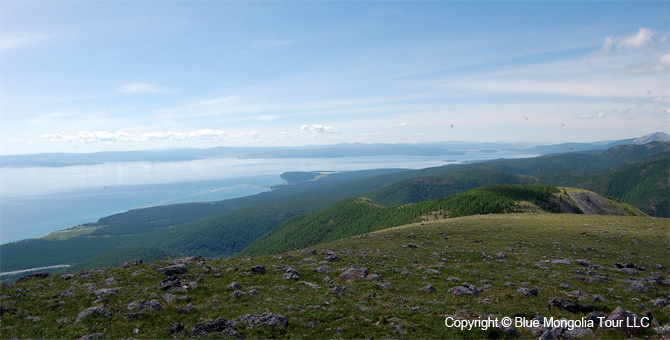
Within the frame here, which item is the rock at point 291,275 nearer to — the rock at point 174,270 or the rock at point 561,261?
the rock at point 174,270

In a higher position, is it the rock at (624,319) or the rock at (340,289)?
the rock at (624,319)

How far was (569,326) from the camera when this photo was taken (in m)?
14.0

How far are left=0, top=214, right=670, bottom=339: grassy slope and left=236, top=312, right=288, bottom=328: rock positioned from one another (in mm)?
398

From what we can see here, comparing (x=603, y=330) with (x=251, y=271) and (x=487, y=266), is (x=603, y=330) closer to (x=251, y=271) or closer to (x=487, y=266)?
(x=487, y=266)

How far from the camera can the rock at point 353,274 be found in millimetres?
23080

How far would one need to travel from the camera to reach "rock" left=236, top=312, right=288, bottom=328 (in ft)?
48.6

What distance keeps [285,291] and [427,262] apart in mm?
15277

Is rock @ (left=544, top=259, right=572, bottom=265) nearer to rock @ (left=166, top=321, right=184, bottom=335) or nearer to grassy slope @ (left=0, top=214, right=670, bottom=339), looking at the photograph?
grassy slope @ (left=0, top=214, right=670, bottom=339)

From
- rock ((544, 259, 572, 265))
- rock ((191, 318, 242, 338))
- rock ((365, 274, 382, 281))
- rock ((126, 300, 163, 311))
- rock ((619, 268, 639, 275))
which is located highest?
rock ((126, 300, 163, 311))

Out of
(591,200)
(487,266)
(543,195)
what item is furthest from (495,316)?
(591,200)

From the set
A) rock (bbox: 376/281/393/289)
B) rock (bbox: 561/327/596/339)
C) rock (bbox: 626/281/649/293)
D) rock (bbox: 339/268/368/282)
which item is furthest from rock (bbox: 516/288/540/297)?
rock (bbox: 339/268/368/282)

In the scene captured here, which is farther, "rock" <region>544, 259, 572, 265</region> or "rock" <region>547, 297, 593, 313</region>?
"rock" <region>544, 259, 572, 265</region>

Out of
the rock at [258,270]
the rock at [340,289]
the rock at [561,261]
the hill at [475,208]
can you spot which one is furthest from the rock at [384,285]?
the hill at [475,208]

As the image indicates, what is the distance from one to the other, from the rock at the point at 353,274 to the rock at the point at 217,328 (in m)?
10.4
